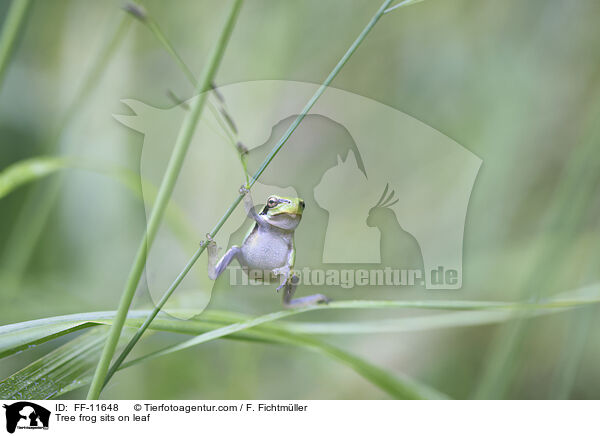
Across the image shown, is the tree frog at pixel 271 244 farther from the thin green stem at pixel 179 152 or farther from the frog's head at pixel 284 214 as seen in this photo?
the thin green stem at pixel 179 152

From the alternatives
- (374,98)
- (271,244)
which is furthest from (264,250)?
(374,98)

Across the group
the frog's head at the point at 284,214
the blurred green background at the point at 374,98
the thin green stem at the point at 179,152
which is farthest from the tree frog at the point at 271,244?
the blurred green background at the point at 374,98

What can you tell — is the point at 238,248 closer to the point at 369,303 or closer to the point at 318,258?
the point at 369,303

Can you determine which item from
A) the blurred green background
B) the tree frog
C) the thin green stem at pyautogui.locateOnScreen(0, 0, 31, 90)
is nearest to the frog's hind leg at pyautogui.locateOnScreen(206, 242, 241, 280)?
the tree frog

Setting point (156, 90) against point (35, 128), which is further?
point (156, 90)

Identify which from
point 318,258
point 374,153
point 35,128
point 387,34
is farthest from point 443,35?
point 35,128

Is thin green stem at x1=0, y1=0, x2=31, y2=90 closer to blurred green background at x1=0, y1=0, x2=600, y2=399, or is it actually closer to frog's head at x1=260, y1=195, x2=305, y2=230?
frog's head at x1=260, y1=195, x2=305, y2=230
